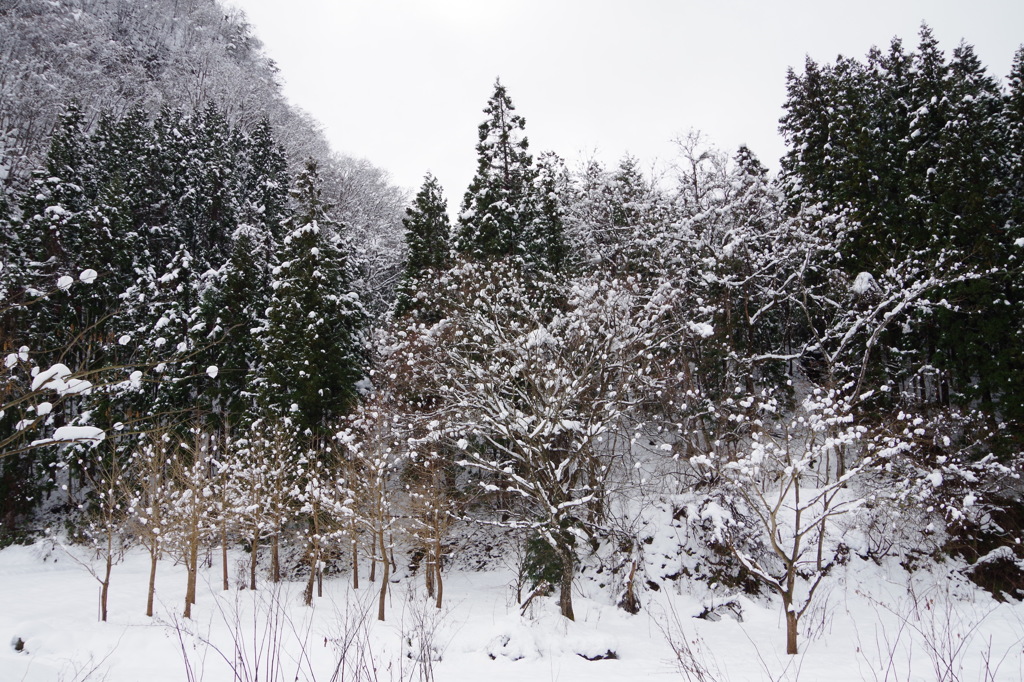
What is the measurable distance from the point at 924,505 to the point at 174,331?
2639 centimetres

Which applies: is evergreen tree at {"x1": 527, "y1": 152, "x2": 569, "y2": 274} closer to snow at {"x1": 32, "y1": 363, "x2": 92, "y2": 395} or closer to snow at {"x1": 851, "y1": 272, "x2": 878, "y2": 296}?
snow at {"x1": 851, "y1": 272, "x2": 878, "y2": 296}

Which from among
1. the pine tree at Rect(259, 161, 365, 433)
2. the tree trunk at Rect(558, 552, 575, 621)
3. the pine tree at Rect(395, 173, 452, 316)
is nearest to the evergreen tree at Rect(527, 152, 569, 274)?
the pine tree at Rect(395, 173, 452, 316)

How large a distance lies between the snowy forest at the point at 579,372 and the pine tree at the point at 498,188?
11 centimetres

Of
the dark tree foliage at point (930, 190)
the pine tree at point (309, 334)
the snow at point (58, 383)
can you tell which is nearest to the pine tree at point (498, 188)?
the pine tree at point (309, 334)

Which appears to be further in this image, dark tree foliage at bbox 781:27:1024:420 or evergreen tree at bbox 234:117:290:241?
evergreen tree at bbox 234:117:290:241

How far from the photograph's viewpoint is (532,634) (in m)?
11.9

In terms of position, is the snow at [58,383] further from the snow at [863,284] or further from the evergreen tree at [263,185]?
the evergreen tree at [263,185]

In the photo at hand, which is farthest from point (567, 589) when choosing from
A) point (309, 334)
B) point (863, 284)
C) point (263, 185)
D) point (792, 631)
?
point (263, 185)

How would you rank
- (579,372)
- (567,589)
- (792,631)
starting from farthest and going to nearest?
(579,372), (567,589), (792,631)

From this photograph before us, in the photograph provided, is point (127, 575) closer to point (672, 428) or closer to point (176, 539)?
point (176, 539)

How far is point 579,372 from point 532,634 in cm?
772

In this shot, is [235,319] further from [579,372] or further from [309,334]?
[579,372]

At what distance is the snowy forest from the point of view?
1531 cm

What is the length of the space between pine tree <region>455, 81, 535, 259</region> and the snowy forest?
11cm
